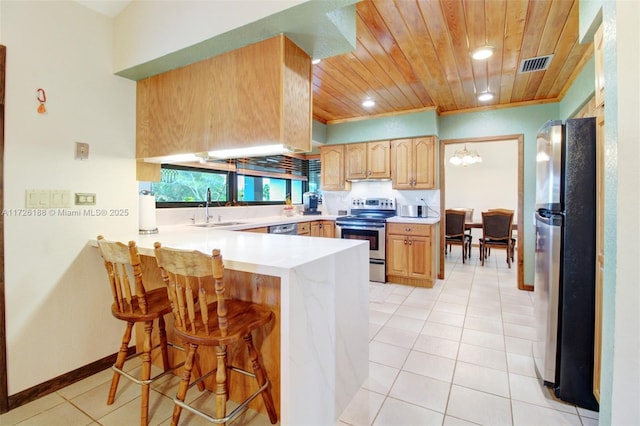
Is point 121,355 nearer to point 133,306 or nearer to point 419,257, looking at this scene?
point 133,306

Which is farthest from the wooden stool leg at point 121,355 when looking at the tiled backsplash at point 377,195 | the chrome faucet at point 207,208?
the tiled backsplash at point 377,195

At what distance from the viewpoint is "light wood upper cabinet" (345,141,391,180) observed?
4582 mm

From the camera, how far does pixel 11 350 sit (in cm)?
171

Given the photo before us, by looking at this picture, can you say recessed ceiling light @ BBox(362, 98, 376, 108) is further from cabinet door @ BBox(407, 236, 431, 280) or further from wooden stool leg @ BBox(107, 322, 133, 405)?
wooden stool leg @ BBox(107, 322, 133, 405)

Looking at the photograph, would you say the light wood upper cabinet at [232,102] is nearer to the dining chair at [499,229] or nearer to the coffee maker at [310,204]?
the coffee maker at [310,204]

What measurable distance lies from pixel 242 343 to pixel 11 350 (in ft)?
4.34

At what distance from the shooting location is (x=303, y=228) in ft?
14.3

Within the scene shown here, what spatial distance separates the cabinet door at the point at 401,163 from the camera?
440cm

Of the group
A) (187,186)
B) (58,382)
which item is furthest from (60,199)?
(187,186)

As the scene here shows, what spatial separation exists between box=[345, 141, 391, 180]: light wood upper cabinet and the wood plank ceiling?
66 centimetres

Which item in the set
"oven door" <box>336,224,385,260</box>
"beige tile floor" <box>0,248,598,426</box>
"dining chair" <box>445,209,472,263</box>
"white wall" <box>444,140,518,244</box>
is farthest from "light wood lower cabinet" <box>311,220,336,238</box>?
"white wall" <box>444,140,518,244</box>

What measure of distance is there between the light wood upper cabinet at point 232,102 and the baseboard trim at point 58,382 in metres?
1.52

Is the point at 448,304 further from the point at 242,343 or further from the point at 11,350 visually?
the point at 11,350

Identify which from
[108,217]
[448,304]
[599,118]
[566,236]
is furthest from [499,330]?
[108,217]
